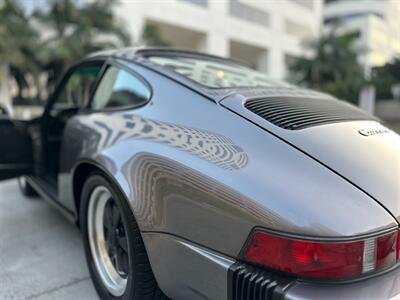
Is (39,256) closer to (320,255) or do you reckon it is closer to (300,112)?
(300,112)

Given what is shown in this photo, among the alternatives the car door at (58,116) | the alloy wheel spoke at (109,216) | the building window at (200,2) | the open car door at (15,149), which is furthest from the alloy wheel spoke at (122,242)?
the building window at (200,2)

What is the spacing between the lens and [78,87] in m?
3.71

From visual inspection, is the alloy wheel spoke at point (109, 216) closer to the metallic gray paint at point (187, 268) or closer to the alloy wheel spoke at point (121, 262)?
the alloy wheel spoke at point (121, 262)

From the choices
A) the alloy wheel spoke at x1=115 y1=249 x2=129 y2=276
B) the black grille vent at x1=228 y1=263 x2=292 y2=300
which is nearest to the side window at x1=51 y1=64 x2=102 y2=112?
the alloy wheel spoke at x1=115 y1=249 x2=129 y2=276

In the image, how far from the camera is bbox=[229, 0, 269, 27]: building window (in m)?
35.9

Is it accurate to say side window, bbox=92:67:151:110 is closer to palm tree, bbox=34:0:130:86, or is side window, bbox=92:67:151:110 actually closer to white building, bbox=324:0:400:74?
palm tree, bbox=34:0:130:86

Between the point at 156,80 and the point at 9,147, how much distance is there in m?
1.88

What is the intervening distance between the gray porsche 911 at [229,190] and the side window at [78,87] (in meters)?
0.76

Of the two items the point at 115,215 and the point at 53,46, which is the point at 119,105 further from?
the point at 53,46

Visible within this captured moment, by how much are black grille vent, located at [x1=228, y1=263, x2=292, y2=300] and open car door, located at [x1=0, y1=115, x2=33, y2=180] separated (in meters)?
2.60

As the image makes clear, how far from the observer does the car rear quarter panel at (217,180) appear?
136 centimetres

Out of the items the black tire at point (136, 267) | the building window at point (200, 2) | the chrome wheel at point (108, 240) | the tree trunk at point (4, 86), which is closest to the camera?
the black tire at point (136, 267)

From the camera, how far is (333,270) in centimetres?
134

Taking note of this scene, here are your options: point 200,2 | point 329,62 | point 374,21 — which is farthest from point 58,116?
point 374,21
